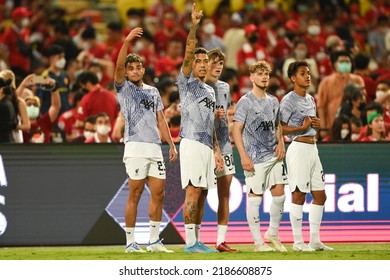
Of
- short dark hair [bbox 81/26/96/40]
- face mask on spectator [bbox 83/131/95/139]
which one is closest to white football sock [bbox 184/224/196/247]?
face mask on spectator [bbox 83/131/95/139]

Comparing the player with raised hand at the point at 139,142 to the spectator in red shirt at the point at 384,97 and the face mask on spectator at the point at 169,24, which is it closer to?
the spectator in red shirt at the point at 384,97

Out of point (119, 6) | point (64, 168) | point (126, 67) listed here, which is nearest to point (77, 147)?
point (64, 168)

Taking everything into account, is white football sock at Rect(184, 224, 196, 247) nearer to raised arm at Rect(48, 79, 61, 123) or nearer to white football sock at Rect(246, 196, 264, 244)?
white football sock at Rect(246, 196, 264, 244)

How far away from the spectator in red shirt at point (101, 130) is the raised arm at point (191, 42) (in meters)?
3.74

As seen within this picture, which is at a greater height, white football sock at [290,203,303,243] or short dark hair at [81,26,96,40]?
short dark hair at [81,26,96,40]

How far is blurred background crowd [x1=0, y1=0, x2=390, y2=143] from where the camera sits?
19406 mm

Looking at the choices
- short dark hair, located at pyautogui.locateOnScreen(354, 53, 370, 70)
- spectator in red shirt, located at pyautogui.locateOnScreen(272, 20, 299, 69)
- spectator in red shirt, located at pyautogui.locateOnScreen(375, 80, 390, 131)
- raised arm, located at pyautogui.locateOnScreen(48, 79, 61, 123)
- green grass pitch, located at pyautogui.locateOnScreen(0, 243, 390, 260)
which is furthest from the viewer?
spectator in red shirt, located at pyautogui.locateOnScreen(272, 20, 299, 69)

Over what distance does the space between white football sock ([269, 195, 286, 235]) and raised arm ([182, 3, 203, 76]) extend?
176 cm

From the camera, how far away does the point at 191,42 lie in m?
15.2

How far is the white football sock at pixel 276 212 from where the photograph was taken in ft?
52.3

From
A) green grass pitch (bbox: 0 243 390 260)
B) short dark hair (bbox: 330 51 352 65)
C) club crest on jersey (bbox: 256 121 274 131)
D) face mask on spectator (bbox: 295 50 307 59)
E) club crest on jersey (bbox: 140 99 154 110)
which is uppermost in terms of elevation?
face mask on spectator (bbox: 295 50 307 59)

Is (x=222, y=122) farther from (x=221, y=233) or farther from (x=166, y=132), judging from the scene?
(x=221, y=233)
